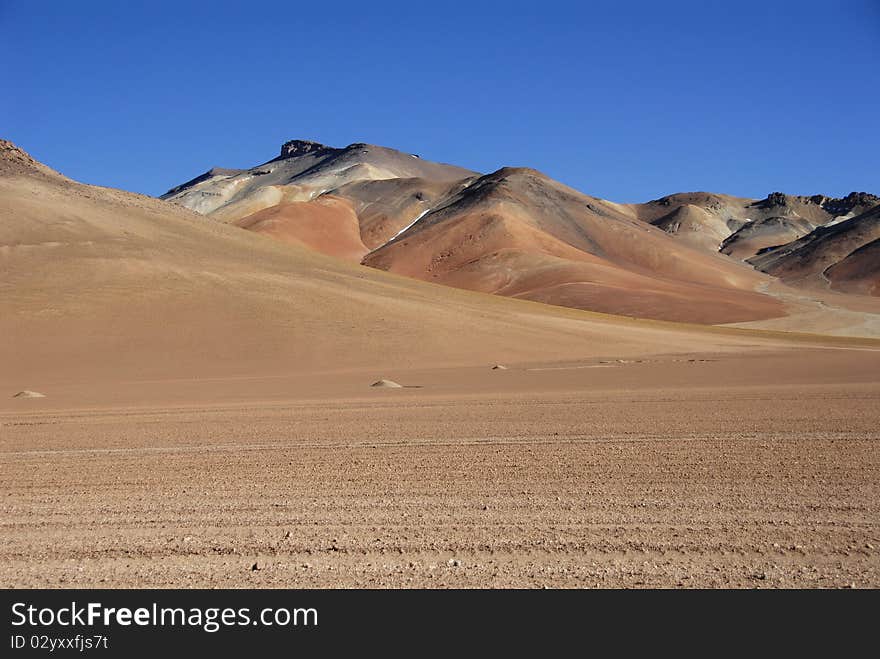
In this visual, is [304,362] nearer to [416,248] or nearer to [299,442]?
[299,442]

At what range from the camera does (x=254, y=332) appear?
142ft

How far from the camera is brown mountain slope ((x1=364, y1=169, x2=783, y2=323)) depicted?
9250 centimetres

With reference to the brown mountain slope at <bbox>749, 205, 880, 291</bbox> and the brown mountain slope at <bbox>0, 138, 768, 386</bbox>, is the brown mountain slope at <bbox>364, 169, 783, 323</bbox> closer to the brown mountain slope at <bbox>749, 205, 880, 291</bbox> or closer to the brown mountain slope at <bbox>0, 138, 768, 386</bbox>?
the brown mountain slope at <bbox>0, 138, 768, 386</bbox>

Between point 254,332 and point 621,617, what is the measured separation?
1499 inches

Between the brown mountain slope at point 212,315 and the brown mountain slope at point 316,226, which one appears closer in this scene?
the brown mountain slope at point 212,315

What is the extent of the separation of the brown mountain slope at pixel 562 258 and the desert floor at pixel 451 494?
69.5 m

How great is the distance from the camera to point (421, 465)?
1287cm

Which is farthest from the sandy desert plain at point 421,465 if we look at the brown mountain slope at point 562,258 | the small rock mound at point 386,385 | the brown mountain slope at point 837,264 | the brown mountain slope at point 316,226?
the brown mountain slope at point 837,264

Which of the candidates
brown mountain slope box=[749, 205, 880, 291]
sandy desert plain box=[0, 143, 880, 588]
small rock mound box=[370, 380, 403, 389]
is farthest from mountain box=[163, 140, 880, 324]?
small rock mound box=[370, 380, 403, 389]

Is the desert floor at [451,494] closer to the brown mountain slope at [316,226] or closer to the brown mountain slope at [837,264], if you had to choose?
the brown mountain slope at [316,226]

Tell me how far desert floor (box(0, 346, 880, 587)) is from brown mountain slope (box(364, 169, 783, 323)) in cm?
6952

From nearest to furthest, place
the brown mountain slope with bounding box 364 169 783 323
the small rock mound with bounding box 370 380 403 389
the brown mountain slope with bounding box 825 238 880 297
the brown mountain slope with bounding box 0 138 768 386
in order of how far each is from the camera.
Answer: the small rock mound with bounding box 370 380 403 389 < the brown mountain slope with bounding box 0 138 768 386 < the brown mountain slope with bounding box 364 169 783 323 < the brown mountain slope with bounding box 825 238 880 297

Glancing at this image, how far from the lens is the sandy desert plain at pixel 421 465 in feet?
26.2

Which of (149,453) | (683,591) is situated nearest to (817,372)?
(149,453)
